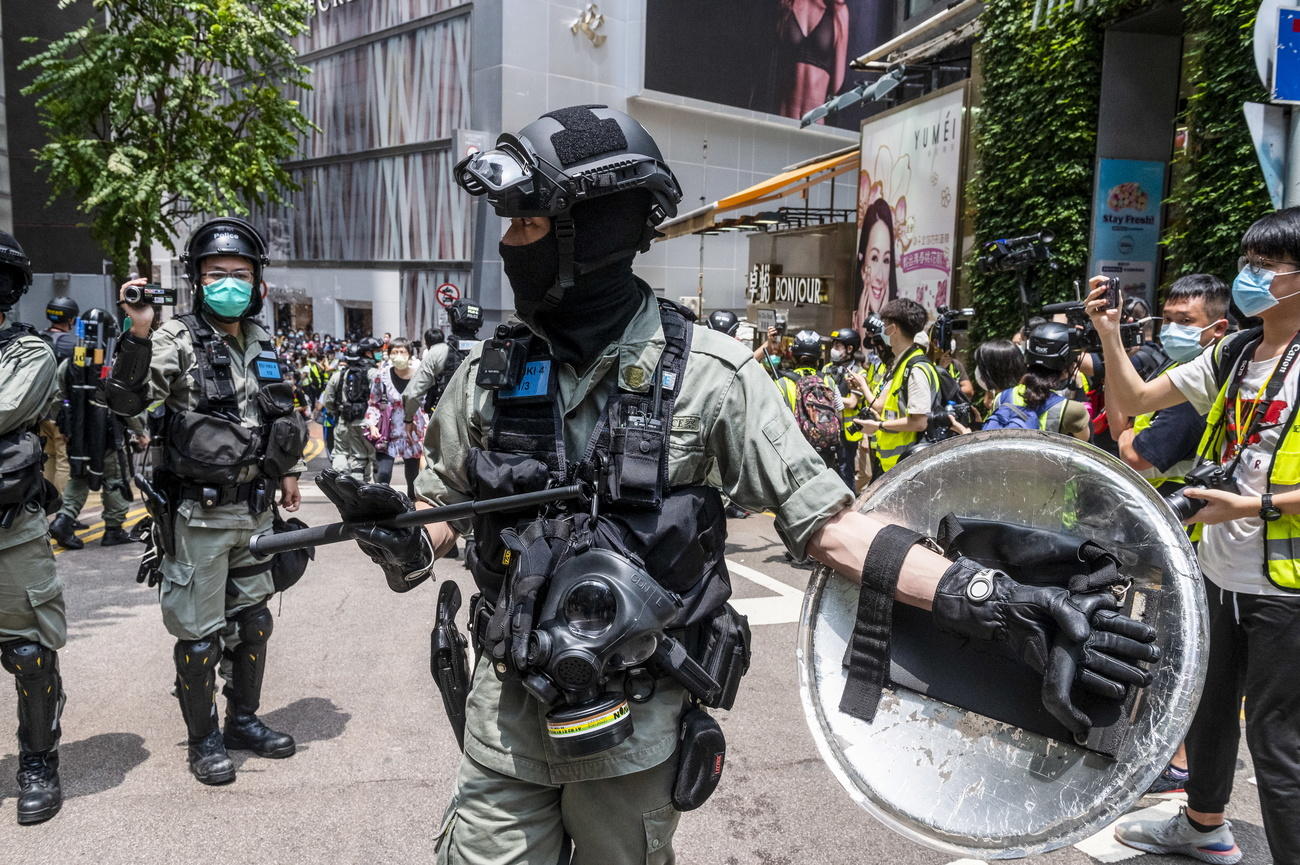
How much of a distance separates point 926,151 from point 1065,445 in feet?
40.1

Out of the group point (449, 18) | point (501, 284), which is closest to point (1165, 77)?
point (501, 284)

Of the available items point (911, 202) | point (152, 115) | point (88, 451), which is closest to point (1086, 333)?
point (88, 451)

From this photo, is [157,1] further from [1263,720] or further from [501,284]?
[1263,720]

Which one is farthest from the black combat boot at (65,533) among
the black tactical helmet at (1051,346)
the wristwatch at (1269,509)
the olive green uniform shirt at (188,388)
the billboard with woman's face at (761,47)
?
the billboard with woman's face at (761,47)

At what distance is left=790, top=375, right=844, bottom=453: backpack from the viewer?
7574 mm

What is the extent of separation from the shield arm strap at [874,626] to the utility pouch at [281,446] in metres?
2.62

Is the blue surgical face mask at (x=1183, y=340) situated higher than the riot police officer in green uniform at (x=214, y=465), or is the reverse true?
the blue surgical face mask at (x=1183, y=340)

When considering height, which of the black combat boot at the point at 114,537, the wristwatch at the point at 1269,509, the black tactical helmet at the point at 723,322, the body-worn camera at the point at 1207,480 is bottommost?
the black combat boot at the point at 114,537

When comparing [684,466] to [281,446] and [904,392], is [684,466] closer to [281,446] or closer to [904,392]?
[281,446]

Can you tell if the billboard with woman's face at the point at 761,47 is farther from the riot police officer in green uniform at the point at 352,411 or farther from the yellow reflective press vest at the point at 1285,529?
the yellow reflective press vest at the point at 1285,529

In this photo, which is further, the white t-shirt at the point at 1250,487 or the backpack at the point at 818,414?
the backpack at the point at 818,414

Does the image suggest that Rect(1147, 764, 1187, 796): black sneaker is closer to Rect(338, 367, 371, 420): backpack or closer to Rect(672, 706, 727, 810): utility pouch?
Rect(672, 706, 727, 810): utility pouch

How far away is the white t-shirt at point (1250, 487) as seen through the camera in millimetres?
2535

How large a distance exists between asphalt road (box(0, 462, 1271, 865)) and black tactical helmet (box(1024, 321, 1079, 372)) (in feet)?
6.34
